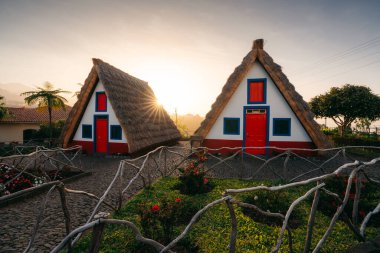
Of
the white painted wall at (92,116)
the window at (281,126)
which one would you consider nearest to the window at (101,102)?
the white painted wall at (92,116)

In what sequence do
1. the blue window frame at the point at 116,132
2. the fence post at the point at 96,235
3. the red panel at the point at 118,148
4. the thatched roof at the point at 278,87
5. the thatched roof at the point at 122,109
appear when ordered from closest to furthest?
the fence post at the point at 96,235 → the thatched roof at the point at 278,87 → the thatched roof at the point at 122,109 → the red panel at the point at 118,148 → the blue window frame at the point at 116,132

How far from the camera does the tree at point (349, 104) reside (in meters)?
17.6

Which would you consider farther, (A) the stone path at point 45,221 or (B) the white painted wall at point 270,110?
(B) the white painted wall at point 270,110

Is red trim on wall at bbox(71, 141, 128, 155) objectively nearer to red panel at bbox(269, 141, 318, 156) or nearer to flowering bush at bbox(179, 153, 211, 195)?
flowering bush at bbox(179, 153, 211, 195)

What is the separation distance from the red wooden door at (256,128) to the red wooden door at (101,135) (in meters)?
8.98

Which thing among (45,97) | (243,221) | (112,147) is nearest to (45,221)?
(243,221)

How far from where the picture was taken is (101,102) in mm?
13062

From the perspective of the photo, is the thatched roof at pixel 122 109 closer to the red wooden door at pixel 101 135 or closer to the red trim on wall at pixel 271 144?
the red wooden door at pixel 101 135

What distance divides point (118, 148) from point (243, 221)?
33.1 feet

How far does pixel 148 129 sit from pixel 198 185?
8547mm

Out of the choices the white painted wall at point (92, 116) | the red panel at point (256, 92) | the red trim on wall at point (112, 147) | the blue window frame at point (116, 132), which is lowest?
the red trim on wall at point (112, 147)

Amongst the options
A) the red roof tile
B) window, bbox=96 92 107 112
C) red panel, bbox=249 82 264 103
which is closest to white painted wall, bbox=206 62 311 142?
red panel, bbox=249 82 264 103

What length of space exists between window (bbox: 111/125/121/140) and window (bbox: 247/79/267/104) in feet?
27.1

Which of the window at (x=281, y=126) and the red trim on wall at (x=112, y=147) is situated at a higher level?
the window at (x=281, y=126)
